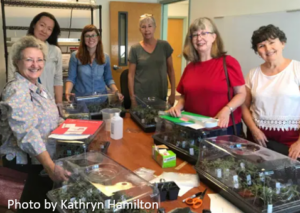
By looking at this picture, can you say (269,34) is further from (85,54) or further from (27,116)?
(85,54)

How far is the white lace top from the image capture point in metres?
1.85

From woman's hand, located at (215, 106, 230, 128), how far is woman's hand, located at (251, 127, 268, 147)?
0.26 metres

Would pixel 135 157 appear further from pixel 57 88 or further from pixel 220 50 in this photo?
pixel 57 88

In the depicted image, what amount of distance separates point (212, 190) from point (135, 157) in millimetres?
564

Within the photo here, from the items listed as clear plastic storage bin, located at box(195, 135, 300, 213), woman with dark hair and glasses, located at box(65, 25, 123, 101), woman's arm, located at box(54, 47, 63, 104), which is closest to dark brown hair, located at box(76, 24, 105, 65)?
woman with dark hair and glasses, located at box(65, 25, 123, 101)

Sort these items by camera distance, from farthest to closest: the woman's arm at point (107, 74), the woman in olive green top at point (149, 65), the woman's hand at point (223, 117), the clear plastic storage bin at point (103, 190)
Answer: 1. the woman in olive green top at point (149, 65)
2. the woman's arm at point (107, 74)
3. the woman's hand at point (223, 117)
4. the clear plastic storage bin at point (103, 190)

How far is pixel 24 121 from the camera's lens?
60.7 inches

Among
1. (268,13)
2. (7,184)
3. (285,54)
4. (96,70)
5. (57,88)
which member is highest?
(268,13)

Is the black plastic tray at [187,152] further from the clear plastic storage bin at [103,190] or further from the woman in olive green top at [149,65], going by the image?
Result: the woman in olive green top at [149,65]

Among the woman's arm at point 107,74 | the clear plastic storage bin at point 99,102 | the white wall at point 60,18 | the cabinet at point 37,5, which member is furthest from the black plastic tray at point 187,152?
the white wall at point 60,18

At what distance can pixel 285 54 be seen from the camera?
9.34 ft

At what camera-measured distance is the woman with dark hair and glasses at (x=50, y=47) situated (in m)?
2.72

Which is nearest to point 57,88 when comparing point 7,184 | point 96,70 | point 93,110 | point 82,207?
point 96,70

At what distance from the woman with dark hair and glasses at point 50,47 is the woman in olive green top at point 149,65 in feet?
2.50
